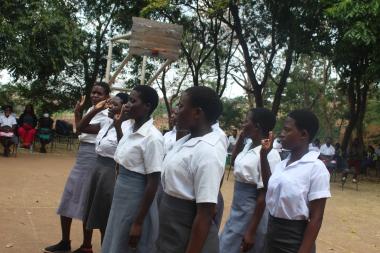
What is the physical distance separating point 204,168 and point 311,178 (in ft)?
2.29

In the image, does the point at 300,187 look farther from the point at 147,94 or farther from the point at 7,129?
the point at 7,129

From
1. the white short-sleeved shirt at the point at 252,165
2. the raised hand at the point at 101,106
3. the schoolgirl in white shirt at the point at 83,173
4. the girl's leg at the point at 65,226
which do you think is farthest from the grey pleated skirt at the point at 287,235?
the girl's leg at the point at 65,226

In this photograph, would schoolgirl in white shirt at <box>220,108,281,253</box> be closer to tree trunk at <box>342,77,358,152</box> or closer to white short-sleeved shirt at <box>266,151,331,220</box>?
white short-sleeved shirt at <box>266,151,331,220</box>

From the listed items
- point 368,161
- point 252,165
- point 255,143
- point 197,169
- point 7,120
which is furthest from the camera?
point 368,161

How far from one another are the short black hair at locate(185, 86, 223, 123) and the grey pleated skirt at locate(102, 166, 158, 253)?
89 cm

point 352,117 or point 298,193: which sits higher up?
point 352,117

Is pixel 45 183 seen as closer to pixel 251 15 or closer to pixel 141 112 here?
pixel 141 112

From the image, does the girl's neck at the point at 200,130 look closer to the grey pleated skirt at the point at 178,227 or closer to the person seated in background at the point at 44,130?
the grey pleated skirt at the point at 178,227

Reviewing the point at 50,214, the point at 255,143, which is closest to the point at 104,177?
the point at 255,143

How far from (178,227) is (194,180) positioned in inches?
10.5

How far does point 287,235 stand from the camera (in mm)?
2861

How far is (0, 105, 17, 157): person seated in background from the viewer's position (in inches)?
535

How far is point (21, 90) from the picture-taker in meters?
23.6

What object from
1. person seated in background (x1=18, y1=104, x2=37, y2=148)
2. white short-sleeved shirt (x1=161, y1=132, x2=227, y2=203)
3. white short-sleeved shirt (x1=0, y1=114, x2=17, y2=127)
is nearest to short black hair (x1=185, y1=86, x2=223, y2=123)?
white short-sleeved shirt (x1=161, y1=132, x2=227, y2=203)
